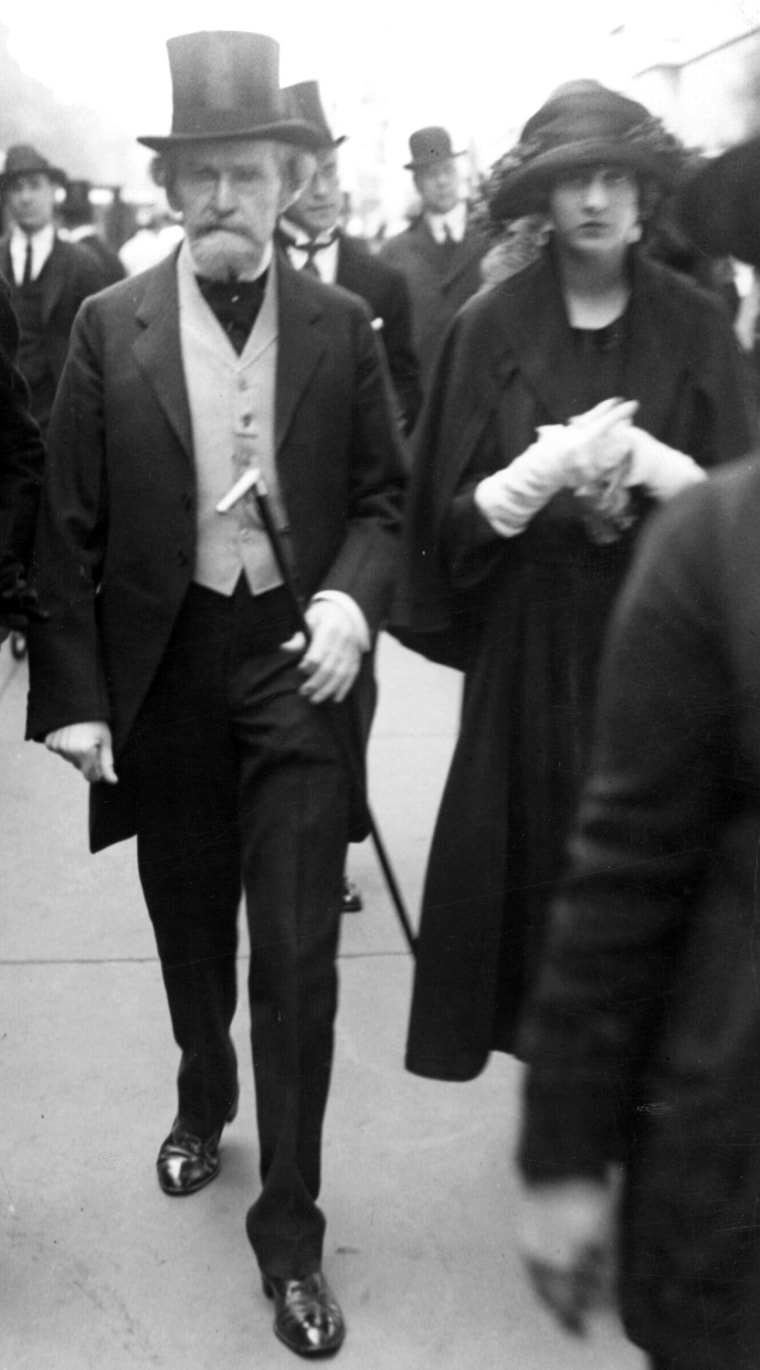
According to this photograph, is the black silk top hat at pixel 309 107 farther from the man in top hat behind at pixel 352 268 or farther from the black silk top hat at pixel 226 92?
the man in top hat behind at pixel 352 268

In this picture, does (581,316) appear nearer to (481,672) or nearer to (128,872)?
(481,672)

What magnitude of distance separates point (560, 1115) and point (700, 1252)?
0.16 meters

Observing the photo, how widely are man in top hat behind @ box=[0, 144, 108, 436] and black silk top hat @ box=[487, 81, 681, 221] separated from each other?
2342mm

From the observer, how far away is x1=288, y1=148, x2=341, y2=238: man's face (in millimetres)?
4477

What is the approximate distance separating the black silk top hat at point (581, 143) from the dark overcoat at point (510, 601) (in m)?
0.14

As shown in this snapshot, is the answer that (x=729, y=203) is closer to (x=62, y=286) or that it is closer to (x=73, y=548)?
(x=73, y=548)

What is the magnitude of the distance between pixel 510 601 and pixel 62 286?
2.82 meters

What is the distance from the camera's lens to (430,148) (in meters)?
3.62

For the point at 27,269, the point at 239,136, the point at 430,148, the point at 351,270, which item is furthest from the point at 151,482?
the point at 27,269

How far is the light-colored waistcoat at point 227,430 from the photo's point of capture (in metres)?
2.90

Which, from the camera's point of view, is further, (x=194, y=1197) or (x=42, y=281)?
(x=42, y=281)

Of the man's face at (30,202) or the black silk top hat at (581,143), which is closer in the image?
the black silk top hat at (581,143)

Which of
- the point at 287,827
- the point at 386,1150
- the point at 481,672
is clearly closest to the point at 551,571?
the point at 481,672

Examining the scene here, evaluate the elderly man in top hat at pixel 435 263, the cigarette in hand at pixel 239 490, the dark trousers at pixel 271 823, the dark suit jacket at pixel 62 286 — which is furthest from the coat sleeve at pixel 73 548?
Result: the dark suit jacket at pixel 62 286
